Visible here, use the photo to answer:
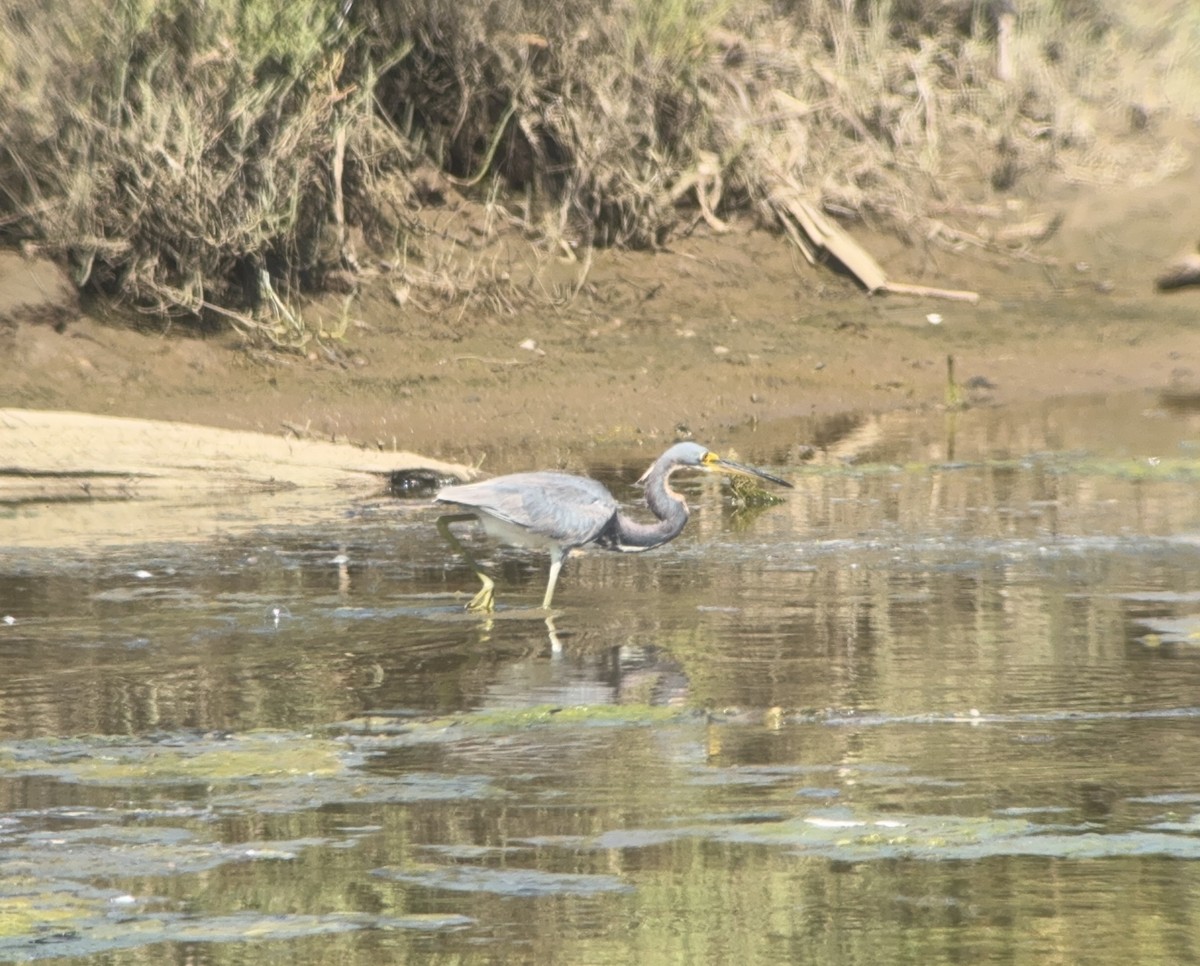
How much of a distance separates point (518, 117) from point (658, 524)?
28.6ft

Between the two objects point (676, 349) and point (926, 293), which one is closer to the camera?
point (676, 349)

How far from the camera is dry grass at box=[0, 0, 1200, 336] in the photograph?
1480 centimetres

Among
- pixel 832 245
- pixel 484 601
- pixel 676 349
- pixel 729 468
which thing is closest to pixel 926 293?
pixel 832 245

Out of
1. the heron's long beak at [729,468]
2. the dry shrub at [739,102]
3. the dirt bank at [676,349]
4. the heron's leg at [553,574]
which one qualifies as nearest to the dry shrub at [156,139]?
the dirt bank at [676,349]

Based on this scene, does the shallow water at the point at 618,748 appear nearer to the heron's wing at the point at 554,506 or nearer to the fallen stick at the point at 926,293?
the heron's wing at the point at 554,506

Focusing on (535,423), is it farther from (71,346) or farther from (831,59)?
(831,59)

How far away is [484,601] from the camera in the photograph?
8758mm

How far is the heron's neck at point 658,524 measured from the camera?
9.10 metres

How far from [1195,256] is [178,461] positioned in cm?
1013

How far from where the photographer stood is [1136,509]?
11227 millimetres

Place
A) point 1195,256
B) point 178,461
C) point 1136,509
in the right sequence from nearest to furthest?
1. point 1136,509
2. point 178,461
3. point 1195,256

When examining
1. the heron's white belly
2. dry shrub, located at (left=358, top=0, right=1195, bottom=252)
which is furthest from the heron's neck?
dry shrub, located at (left=358, top=0, right=1195, bottom=252)

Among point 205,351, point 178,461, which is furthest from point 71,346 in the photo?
point 178,461

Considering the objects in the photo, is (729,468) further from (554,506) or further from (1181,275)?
(1181,275)
